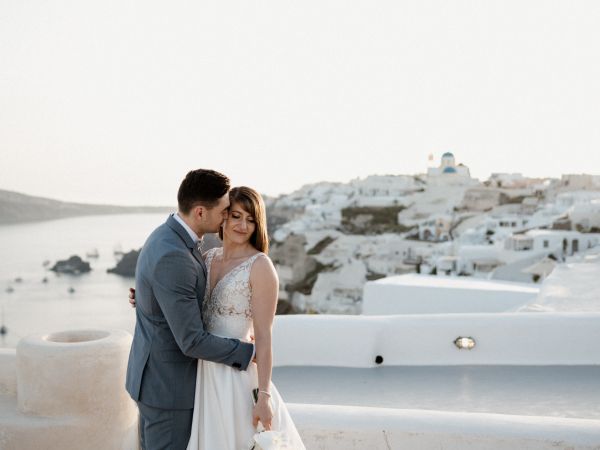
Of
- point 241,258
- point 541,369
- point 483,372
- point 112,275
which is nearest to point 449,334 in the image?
point 483,372

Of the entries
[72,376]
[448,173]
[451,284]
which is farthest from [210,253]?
[448,173]

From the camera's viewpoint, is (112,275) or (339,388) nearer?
(339,388)

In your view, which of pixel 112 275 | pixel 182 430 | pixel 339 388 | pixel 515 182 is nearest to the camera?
pixel 182 430

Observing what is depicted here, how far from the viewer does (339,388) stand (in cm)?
418

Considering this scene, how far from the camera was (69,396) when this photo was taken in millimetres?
2391

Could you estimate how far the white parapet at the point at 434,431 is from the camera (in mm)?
2387

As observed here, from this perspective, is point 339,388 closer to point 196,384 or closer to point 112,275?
point 196,384

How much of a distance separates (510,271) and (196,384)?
16703mm

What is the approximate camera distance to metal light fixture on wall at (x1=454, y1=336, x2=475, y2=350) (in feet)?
15.4

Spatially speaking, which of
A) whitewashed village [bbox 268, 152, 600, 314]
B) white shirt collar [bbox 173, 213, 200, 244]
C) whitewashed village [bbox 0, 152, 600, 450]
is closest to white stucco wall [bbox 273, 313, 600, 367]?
whitewashed village [bbox 0, 152, 600, 450]

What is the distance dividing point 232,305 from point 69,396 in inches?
36.2

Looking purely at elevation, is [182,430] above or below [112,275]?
above

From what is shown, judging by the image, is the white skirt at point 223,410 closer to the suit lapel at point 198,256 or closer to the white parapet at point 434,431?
the suit lapel at point 198,256

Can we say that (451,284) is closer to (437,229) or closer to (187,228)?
(187,228)
